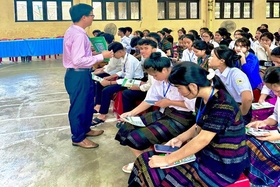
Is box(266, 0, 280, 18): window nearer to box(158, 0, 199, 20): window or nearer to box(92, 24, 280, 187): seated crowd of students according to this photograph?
box(158, 0, 199, 20): window

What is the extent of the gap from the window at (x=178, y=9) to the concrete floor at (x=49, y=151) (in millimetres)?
7960

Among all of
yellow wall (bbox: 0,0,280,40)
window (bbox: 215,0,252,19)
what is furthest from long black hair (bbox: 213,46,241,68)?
window (bbox: 215,0,252,19)

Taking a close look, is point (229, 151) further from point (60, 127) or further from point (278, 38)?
point (278, 38)

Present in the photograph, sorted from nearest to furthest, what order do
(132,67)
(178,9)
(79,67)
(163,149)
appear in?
1. (163,149)
2. (79,67)
3. (132,67)
4. (178,9)

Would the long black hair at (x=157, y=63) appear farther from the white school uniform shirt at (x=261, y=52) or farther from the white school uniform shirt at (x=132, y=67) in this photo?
the white school uniform shirt at (x=261, y=52)

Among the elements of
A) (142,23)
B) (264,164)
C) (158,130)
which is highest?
(142,23)

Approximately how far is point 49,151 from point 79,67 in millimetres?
818

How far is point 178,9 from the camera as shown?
39.8 feet

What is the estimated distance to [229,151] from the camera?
57.1 inches

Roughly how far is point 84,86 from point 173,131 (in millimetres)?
1016

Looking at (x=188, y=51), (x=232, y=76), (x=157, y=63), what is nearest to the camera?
(x=157, y=63)

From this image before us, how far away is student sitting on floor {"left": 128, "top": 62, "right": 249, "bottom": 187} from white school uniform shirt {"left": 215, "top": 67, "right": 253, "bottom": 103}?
796 millimetres

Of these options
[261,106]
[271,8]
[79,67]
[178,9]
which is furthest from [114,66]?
[271,8]

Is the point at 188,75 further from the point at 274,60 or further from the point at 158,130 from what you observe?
the point at 274,60
